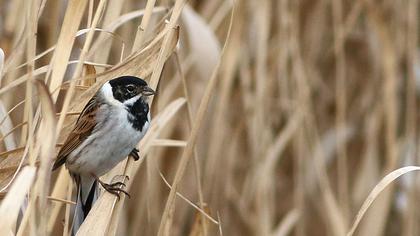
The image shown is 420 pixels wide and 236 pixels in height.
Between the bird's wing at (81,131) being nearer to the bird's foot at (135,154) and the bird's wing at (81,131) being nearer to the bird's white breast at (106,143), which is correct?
the bird's white breast at (106,143)

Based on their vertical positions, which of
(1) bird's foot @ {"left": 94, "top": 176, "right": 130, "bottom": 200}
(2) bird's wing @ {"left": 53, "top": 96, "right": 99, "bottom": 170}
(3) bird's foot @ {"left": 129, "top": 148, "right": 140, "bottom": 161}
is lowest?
(1) bird's foot @ {"left": 94, "top": 176, "right": 130, "bottom": 200}

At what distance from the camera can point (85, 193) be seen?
7.02ft

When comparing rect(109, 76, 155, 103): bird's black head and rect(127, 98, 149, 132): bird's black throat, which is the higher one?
rect(109, 76, 155, 103): bird's black head

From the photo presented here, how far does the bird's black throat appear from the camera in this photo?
2037 mm

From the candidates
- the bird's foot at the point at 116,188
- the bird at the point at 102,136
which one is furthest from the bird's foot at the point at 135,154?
the bird's foot at the point at 116,188

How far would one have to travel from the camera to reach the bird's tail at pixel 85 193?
6.84 feet

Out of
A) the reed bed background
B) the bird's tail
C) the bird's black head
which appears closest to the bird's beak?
the bird's black head

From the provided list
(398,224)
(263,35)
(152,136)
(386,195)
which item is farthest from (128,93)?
(398,224)

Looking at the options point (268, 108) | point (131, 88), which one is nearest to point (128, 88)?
point (131, 88)

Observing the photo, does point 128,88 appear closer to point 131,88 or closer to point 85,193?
point 131,88

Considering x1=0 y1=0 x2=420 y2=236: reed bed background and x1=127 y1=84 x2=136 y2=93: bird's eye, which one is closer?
x1=127 y1=84 x2=136 y2=93: bird's eye

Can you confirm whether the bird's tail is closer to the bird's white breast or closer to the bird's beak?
the bird's white breast

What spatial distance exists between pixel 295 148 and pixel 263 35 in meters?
0.74

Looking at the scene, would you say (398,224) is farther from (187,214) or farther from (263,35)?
(263,35)
